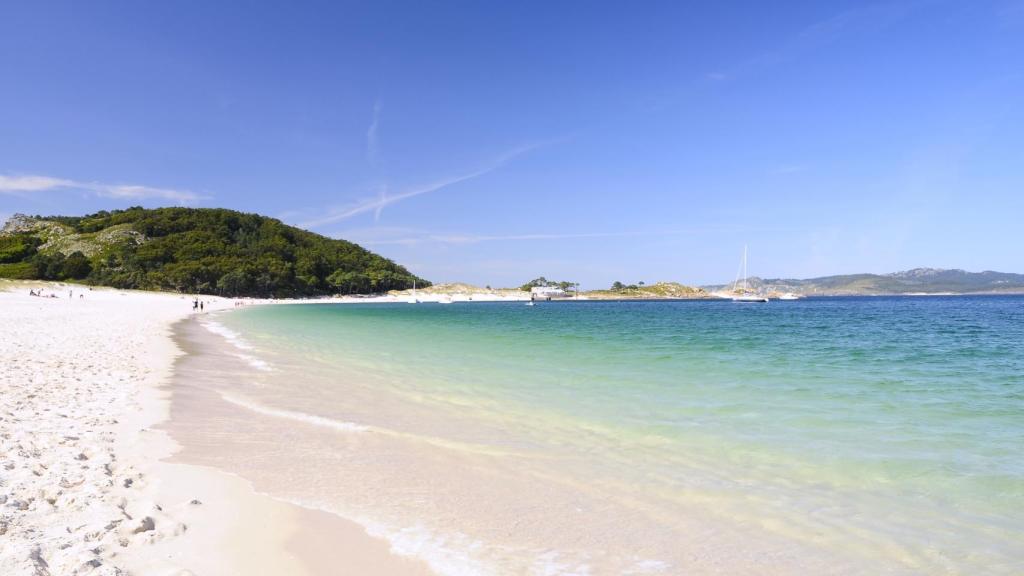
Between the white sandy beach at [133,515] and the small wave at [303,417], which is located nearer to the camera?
the white sandy beach at [133,515]

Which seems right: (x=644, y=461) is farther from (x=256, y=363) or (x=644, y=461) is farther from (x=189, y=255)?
(x=189, y=255)

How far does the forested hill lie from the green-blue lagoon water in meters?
113

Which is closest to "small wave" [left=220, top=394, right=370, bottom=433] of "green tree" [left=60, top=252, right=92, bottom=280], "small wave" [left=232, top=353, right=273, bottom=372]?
"small wave" [left=232, top=353, right=273, bottom=372]

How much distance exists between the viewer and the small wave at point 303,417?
8383 millimetres

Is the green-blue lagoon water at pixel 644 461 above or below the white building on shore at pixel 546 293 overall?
below

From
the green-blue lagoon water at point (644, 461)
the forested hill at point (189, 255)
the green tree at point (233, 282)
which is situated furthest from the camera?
the green tree at point (233, 282)

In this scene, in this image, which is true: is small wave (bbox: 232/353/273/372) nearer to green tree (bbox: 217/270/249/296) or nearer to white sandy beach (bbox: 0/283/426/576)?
white sandy beach (bbox: 0/283/426/576)

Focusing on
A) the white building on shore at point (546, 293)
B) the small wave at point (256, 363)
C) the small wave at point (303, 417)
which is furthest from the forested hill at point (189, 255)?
the small wave at point (303, 417)

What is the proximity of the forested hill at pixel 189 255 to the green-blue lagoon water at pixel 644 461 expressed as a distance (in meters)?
113

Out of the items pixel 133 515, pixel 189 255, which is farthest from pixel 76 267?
pixel 133 515

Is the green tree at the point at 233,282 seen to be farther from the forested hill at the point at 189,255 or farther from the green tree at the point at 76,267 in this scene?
the green tree at the point at 76,267

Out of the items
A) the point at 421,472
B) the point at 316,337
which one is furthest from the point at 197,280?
the point at 421,472

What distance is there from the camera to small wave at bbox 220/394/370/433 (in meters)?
8.38

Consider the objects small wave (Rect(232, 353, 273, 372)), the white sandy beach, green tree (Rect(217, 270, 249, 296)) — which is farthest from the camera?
green tree (Rect(217, 270, 249, 296))
